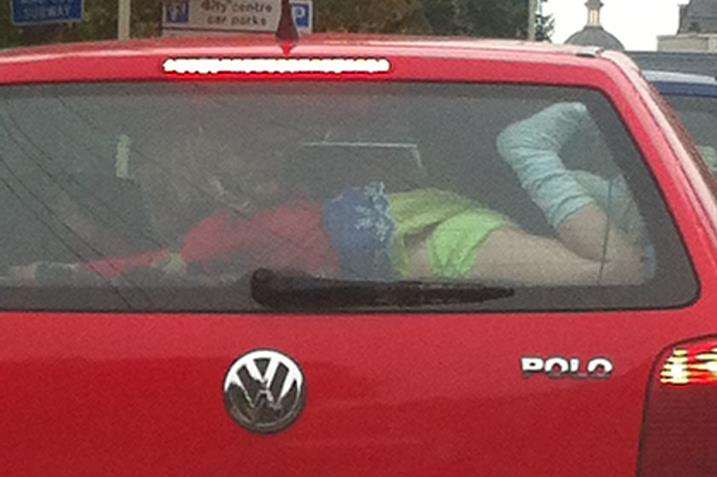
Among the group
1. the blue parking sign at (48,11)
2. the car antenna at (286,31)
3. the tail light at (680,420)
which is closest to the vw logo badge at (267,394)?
the tail light at (680,420)

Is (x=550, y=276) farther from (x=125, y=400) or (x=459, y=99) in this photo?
(x=125, y=400)

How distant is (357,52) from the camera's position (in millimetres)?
5027

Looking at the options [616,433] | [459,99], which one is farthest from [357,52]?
[616,433]

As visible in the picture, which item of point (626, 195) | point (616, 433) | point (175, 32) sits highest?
point (626, 195)

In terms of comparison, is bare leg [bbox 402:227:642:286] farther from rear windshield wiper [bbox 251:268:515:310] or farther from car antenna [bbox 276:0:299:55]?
car antenna [bbox 276:0:299:55]

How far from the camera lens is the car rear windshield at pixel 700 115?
41.1 ft

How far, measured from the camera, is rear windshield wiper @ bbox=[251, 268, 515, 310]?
4648mm

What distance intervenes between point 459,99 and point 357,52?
233 millimetres

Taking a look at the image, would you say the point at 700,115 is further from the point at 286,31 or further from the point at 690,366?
the point at 690,366

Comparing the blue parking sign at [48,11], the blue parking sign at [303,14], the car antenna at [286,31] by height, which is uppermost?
the car antenna at [286,31]

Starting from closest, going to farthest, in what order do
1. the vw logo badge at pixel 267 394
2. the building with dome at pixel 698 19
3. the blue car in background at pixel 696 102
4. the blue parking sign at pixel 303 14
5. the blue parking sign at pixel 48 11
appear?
1. the vw logo badge at pixel 267 394
2. the blue car in background at pixel 696 102
3. the blue parking sign at pixel 48 11
4. the blue parking sign at pixel 303 14
5. the building with dome at pixel 698 19

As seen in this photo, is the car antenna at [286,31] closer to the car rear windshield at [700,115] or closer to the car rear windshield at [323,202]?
the car rear windshield at [323,202]

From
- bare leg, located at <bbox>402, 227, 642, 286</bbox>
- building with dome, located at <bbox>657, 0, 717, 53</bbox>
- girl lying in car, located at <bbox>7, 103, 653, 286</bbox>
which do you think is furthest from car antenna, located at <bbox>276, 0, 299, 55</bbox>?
building with dome, located at <bbox>657, 0, 717, 53</bbox>

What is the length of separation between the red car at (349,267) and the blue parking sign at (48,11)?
62.2 ft
